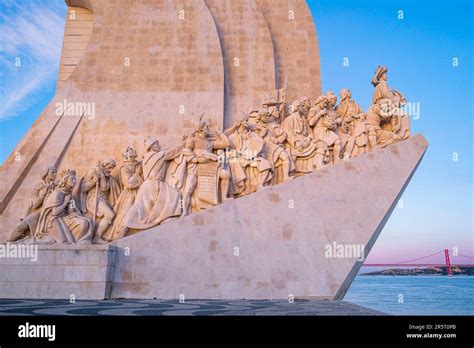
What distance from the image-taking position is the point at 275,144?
1062cm

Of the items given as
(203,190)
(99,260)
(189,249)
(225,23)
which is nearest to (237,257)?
(189,249)

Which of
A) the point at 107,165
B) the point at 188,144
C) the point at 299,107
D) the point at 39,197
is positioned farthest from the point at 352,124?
the point at 39,197

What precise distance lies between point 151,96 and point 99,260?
467cm

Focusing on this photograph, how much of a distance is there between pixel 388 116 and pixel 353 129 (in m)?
0.79

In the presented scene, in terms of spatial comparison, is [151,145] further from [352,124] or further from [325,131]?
[352,124]

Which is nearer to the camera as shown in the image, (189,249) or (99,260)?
(99,260)

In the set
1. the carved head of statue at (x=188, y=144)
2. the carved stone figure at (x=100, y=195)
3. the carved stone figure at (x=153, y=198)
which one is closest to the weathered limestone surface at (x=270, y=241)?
the carved stone figure at (x=153, y=198)

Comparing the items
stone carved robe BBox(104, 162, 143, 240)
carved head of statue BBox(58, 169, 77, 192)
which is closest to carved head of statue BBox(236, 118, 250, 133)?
stone carved robe BBox(104, 162, 143, 240)

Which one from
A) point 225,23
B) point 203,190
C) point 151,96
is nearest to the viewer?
point 203,190

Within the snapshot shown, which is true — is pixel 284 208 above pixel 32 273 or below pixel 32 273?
above

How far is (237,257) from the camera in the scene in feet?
29.9
